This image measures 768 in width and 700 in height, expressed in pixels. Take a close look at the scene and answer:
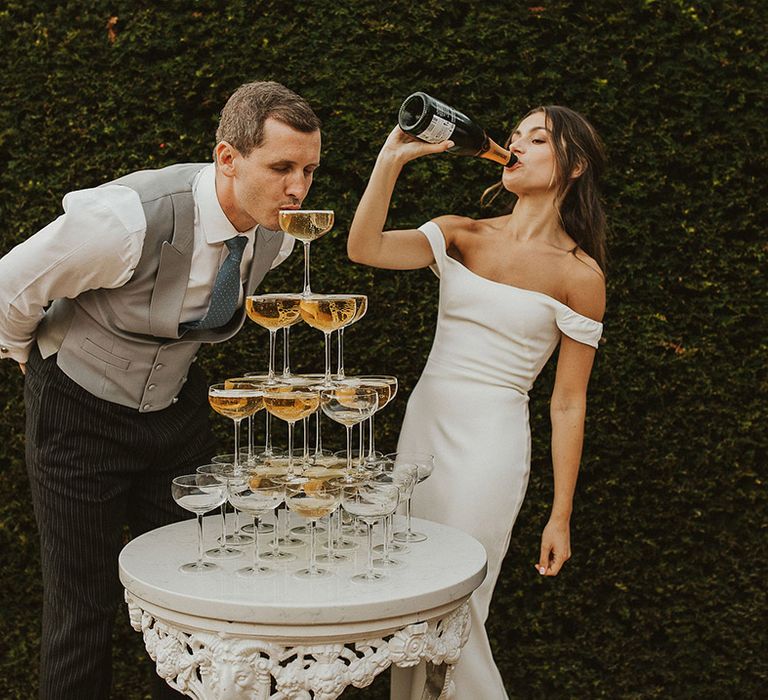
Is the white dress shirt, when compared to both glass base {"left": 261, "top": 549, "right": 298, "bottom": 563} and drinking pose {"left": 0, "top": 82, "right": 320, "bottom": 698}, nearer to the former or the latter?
drinking pose {"left": 0, "top": 82, "right": 320, "bottom": 698}

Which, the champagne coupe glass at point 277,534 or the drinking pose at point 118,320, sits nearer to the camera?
the champagne coupe glass at point 277,534

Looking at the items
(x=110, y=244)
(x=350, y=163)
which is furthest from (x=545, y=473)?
(x=110, y=244)

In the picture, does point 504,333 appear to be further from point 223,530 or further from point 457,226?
point 223,530

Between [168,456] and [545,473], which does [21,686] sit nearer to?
[168,456]

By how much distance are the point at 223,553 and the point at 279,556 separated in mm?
139

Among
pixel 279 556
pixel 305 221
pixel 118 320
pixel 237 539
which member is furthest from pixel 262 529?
pixel 305 221

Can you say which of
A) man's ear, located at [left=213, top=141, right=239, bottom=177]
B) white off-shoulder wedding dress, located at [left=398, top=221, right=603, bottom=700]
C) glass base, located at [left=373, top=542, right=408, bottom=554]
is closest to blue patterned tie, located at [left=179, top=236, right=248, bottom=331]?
man's ear, located at [left=213, top=141, right=239, bottom=177]

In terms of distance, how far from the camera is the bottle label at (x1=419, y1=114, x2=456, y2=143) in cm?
238

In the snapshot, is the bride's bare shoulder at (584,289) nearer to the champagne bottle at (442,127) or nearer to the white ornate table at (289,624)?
the champagne bottle at (442,127)

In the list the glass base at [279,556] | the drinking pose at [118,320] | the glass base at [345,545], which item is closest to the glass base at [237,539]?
the glass base at [279,556]

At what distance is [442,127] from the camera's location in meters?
2.43

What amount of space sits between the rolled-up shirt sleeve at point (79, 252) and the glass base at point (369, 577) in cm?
93

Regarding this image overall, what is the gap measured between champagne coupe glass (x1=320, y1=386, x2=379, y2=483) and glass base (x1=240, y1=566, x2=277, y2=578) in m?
0.26

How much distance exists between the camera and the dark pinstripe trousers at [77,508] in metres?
2.38
